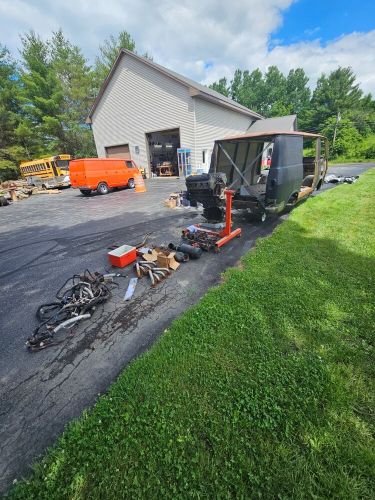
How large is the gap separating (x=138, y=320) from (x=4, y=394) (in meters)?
1.48

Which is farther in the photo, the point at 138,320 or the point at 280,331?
the point at 138,320

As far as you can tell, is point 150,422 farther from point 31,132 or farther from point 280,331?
point 31,132

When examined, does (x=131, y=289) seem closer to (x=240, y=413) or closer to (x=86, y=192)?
(x=240, y=413)

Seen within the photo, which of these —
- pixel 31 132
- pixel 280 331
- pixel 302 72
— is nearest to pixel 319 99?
pixel 302 72

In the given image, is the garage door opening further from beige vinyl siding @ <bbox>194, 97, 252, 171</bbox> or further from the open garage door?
beige vinyl siding @ <bbox>194, 97, 252, 171</bbox>

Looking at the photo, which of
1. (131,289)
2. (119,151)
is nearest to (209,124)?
(119,151)

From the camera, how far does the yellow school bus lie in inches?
752

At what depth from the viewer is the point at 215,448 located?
5.21 feet

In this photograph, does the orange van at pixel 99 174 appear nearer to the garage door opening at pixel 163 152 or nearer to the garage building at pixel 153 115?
the garage building at pixel 153 115

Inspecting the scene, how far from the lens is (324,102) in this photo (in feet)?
139

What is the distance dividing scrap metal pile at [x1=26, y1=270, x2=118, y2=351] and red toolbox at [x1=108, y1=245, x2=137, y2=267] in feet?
1.79

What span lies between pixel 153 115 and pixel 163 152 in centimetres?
573

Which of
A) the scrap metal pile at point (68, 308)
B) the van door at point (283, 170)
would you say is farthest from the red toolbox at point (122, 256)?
the van door at point (283, 170)

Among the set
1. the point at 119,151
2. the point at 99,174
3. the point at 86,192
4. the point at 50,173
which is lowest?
the point at 86,192
